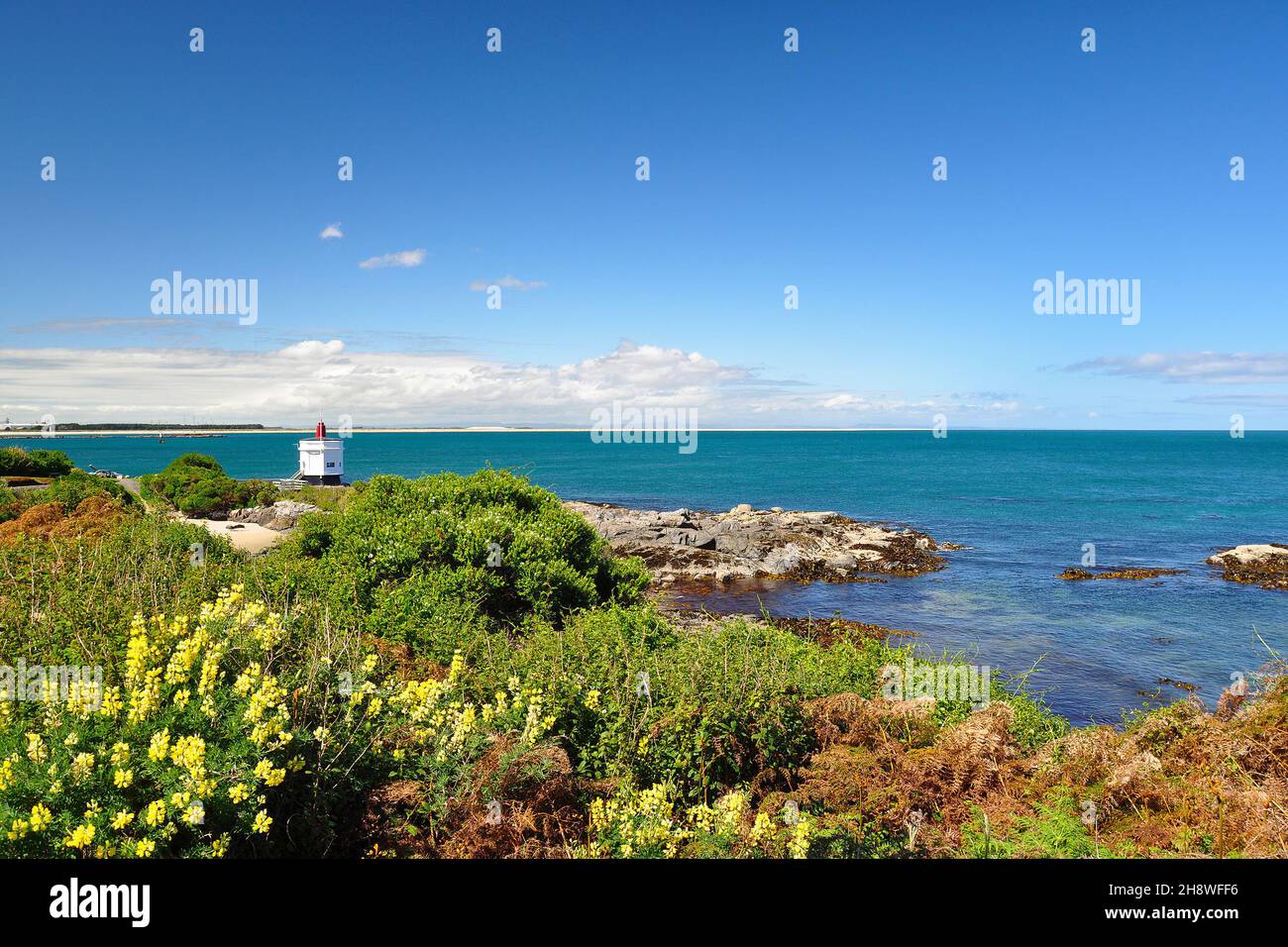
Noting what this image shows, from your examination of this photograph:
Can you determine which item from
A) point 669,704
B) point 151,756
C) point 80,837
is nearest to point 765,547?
point 669,704

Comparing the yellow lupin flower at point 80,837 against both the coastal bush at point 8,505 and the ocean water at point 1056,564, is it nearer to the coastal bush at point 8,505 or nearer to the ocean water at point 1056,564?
the ocean water at point 1056,564

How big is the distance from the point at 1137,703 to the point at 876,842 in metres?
17.0

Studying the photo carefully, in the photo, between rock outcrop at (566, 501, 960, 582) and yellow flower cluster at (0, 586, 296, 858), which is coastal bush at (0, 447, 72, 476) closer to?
rock outcrop at (566, 501, 960, 582)

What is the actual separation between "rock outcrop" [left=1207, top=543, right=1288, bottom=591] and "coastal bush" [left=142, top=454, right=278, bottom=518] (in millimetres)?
48242

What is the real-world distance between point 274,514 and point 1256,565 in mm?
46945

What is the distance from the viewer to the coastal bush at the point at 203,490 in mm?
39219

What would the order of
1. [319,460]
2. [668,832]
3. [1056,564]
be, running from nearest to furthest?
1. [668,832]
2. [1056,564]
3. [319,460]

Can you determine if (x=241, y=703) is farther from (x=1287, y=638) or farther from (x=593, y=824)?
(x=1287, y=638)

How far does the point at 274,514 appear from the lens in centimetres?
3603

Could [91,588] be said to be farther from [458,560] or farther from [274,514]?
[274,514]

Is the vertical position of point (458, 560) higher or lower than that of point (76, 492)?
lower

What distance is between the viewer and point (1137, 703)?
1911 centimetres

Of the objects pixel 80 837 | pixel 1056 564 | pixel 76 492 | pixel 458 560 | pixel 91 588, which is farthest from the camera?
pixel 1056 564
